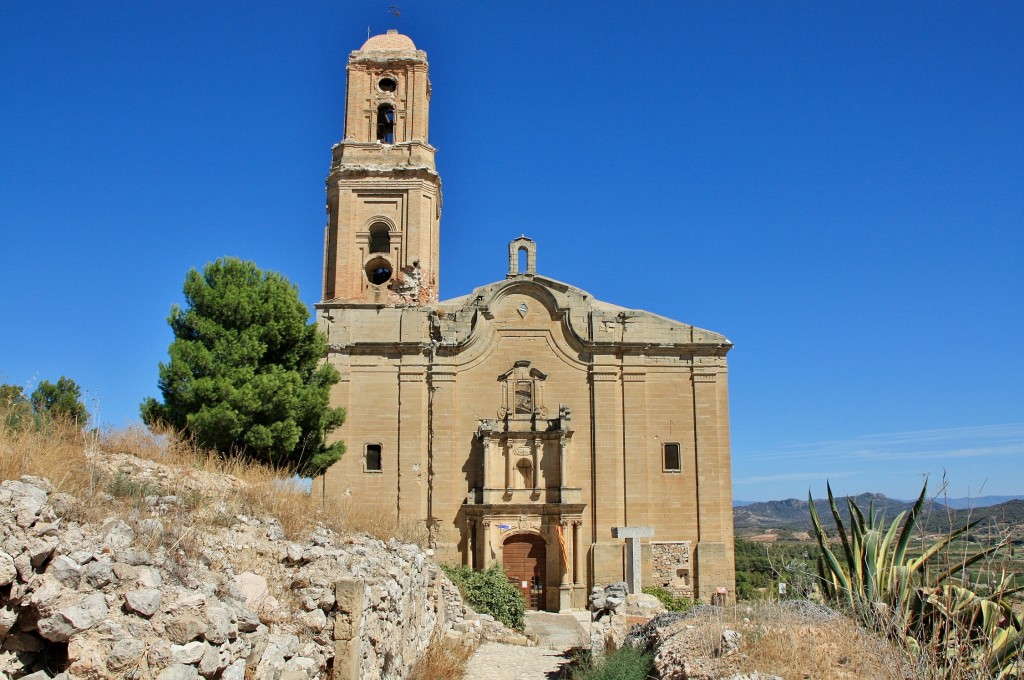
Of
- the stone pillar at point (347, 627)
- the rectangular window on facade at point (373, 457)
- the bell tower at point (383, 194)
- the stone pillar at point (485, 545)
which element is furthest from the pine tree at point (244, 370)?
the stone pillar at point (347, 627)

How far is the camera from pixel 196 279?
19.0m

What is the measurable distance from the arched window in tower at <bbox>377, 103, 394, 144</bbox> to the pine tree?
10.9 meters

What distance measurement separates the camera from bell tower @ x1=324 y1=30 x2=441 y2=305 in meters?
27.0

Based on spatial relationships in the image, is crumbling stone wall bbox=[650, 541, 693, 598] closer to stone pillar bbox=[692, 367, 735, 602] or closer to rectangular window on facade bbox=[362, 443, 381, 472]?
stone pillar bbox=[692, 367, 735, 602]

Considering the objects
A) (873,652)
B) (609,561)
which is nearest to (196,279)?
(609,561)

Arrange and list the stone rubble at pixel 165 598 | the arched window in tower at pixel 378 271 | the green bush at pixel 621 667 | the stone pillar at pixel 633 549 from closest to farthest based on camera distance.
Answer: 1. the stone rubble at pixel 165 598
2. the green bush at pixel 621 667
3. the stone pillar at pixel 633 549
4. the arched window in tower at pixel 378 271

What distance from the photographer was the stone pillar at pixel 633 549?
22297 millimetres

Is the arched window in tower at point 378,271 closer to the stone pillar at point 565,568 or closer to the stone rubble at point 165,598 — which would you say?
the stone pillar at point 565,568

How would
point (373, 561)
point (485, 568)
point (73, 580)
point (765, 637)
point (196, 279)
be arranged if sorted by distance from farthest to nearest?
A: point (485, 568) < point (196, 279) < point (373, 561) < point (765, 637) < point (73, 580)

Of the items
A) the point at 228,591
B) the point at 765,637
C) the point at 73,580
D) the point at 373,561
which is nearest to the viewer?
the point at 73,580

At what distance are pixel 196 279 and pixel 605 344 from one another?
11.3 m

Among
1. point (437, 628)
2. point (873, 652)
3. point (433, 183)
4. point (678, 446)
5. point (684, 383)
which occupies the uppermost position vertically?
point (433, 183)

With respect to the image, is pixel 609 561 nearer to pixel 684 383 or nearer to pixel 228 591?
pixel 684 383

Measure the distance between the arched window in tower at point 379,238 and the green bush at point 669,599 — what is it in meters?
13.2
